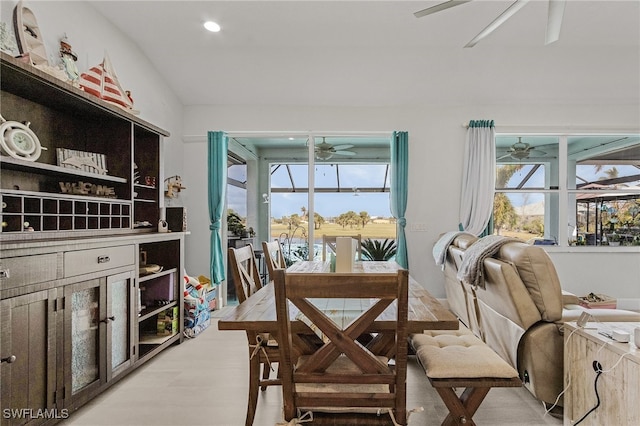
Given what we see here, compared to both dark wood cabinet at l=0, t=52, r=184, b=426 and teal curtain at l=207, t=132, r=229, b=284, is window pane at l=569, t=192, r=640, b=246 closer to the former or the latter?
teal curtain at l=207, t=132, r=229, b=284

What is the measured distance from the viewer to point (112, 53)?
336 cm

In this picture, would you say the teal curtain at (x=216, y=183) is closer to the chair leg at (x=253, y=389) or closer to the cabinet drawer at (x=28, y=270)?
the cabinet drawer at (x=28, y=270)

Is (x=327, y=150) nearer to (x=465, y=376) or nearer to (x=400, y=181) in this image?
(x=400, y=181)

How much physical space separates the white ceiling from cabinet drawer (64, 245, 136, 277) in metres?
2.25

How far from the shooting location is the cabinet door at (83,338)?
1994 millimetres

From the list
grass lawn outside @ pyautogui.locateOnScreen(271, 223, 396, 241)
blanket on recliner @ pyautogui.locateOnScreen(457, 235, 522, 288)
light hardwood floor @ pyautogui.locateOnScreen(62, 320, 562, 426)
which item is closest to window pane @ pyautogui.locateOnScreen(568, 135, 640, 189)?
grass lawn outside @ pyautogui.locateOnScreen(271, 223, 396, 241)

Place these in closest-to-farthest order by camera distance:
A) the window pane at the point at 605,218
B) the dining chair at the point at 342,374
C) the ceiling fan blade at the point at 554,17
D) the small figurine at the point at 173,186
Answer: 1. the dining chair at the point at 342,374
2. the ceiling fan blade at the point at 554,17
3. the small figurine at the point at 173,186
4. the window pane at the point at 605,218

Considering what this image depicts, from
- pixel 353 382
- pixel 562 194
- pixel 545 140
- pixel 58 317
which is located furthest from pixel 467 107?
pixel 58 317

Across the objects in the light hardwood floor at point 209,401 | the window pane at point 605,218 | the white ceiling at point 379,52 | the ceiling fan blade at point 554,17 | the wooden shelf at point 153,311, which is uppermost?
the white ceiling at point 379,52

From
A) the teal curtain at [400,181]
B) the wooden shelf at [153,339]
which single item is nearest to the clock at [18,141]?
the wooden shelf at [153,339]

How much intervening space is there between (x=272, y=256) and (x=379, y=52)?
103 inches

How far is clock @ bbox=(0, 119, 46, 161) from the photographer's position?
1947 millimetres

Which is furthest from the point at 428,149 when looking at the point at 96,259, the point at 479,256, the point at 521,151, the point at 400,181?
the point at 96,259

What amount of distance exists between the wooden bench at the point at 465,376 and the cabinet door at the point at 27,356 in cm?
191
